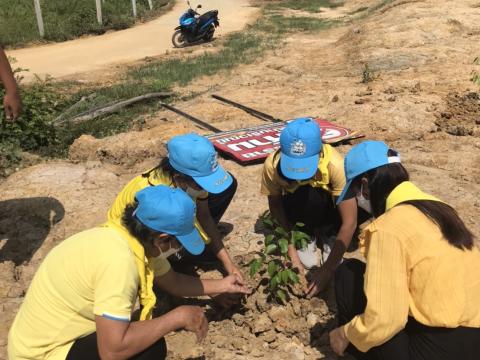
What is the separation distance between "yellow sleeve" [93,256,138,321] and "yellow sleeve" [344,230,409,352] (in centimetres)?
91

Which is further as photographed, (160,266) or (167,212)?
(160,266)

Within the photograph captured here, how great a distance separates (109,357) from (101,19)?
51.9ft

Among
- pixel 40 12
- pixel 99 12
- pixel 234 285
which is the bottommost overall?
pixel 99 12

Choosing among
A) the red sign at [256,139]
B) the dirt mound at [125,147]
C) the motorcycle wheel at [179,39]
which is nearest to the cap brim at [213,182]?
the red sign at [256,139]

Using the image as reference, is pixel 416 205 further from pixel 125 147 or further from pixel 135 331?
pixel 125 147

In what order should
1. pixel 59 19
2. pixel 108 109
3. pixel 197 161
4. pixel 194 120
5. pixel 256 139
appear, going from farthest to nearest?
pixel 59 19 < pixel 108 109 < pixel 194 120 < pixel 256 139 < pixel 197 161

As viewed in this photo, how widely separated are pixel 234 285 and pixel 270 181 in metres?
0.77

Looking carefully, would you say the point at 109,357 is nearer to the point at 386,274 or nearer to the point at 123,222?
the point at 123,222

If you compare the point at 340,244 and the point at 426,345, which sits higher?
the point at 426,345

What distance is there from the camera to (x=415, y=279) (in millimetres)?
1904

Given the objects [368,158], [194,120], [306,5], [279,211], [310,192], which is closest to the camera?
[368,158]

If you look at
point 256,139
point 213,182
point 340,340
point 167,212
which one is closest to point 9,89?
point 213,182

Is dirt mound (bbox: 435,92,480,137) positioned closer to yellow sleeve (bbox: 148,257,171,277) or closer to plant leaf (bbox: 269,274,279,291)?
plant leaf (bbox: 269,274,279,291)

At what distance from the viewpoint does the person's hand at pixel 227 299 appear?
9.71ft
